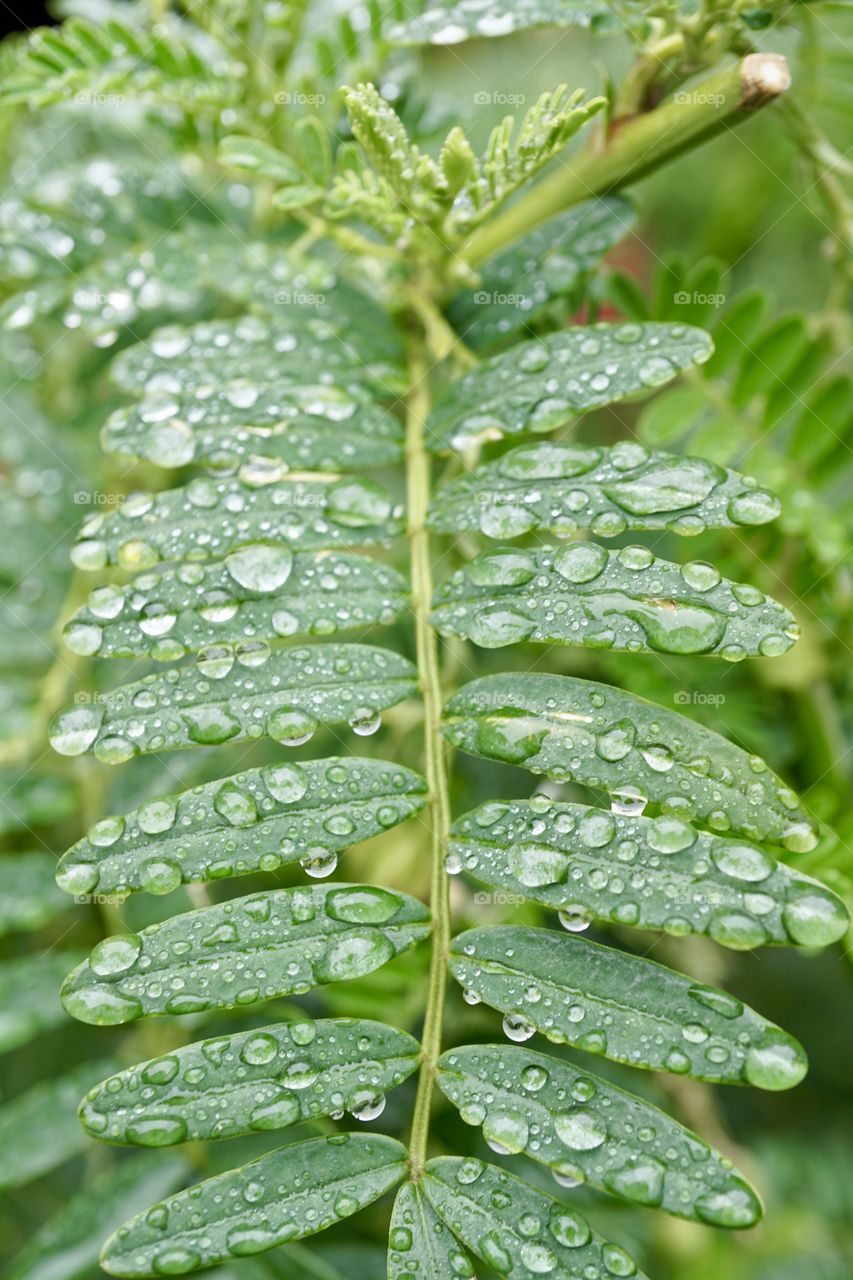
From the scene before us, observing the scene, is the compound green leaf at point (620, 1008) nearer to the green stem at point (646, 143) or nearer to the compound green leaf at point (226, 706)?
the compound green leaf at point (226, 706)

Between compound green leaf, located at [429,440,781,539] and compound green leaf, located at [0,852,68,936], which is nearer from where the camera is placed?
compound green leaf, located at [429,440,781,539]

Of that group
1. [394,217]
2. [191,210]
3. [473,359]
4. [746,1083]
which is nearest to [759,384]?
[473,359]

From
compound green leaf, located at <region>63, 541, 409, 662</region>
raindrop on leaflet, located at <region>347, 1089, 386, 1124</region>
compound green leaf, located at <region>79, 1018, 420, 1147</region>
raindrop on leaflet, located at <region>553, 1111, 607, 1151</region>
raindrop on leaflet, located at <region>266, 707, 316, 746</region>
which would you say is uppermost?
→ compound green leaf, located at <region>63, 541, 409, 662</region>

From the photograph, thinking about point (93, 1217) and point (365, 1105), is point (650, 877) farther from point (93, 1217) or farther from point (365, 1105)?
point (93, 1217)

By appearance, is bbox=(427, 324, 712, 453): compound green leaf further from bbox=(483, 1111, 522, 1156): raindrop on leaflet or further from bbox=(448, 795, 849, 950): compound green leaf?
bbox=(483, 1111, 522, 1156): raindrop on leaflet

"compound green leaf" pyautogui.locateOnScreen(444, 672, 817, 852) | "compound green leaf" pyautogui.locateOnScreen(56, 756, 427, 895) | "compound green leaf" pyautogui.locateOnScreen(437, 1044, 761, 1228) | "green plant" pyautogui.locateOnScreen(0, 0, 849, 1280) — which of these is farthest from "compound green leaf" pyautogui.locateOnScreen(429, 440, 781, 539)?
"compound green leaf" pyautogui.locateOnScreen(437, 1044, 761, 1228)

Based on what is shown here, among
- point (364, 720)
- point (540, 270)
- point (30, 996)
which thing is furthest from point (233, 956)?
point (540, 270)

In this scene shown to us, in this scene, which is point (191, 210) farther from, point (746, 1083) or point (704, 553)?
point (746, 1083)
